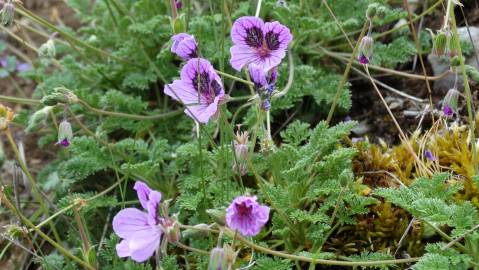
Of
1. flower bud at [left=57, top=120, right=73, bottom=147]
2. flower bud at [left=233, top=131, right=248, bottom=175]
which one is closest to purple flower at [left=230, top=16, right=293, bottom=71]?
flower bud at [left=233, top=131, right=248, bottom=175]

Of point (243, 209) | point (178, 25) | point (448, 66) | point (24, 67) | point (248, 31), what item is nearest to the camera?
point (243, 209)

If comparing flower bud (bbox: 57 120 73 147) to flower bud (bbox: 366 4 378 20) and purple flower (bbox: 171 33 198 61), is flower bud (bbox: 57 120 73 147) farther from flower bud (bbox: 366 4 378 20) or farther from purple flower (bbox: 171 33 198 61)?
flower bud (bbox: 366 4 378 20)

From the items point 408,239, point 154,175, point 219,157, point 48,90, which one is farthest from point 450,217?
point 48,90

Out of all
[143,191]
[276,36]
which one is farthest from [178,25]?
[143,191]

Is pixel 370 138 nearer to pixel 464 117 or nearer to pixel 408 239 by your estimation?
pixel 464 117

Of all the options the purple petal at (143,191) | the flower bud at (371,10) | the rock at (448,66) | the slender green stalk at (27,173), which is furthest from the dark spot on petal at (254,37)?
the rock at (448,66)

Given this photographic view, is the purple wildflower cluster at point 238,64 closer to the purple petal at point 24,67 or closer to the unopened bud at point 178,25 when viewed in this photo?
the unopened bud at point 178,25

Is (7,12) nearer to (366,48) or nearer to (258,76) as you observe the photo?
(258,76)
